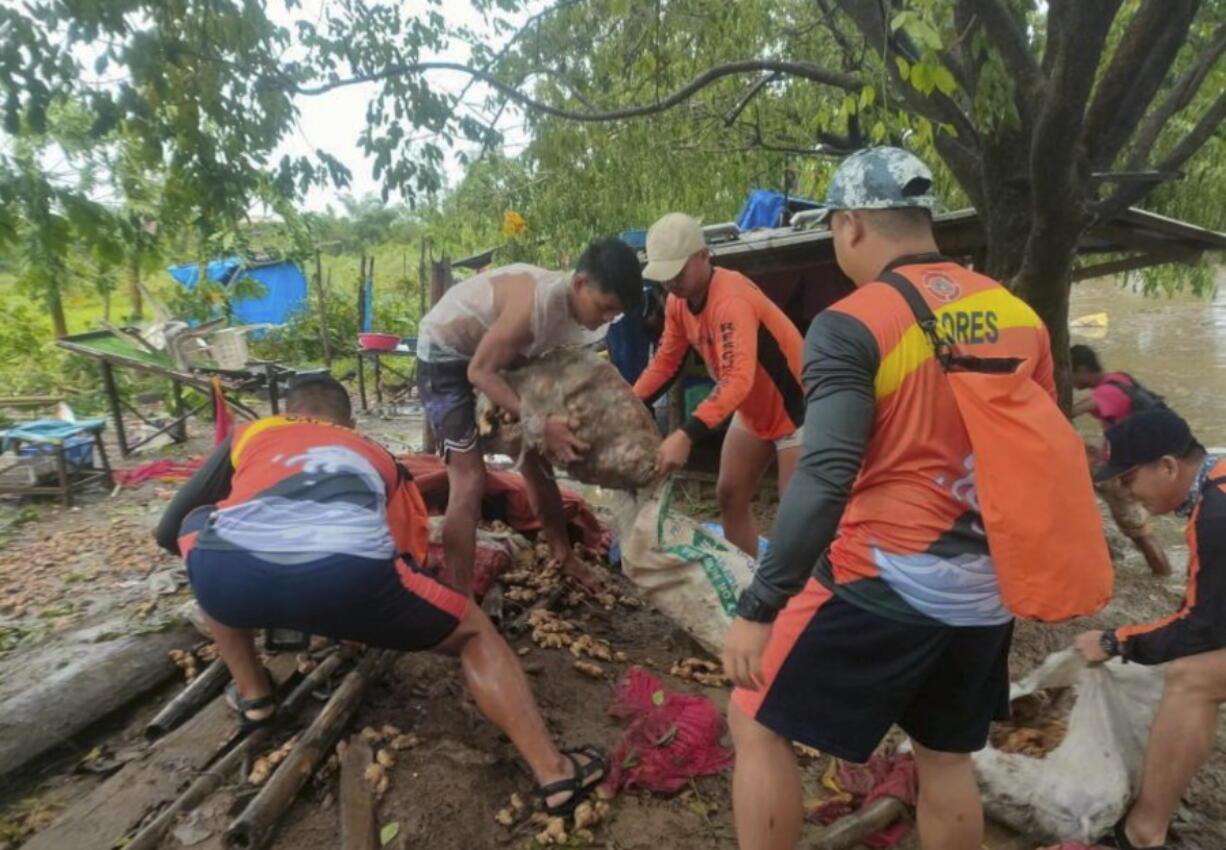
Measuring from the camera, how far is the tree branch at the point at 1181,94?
13.9 feet

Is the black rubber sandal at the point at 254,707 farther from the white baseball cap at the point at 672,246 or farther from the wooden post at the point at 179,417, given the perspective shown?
the wooden post at the point at 179,417

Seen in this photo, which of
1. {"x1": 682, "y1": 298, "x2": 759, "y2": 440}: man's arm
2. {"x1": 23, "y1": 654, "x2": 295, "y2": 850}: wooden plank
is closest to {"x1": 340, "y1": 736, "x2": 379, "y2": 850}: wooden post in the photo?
{"x1": 23, "y1": 654, "x2": 295, "y2": 850}: wooden plank

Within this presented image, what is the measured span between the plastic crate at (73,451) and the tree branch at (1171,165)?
27.1ft

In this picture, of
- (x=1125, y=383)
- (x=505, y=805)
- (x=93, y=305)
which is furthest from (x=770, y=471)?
(x=93, y=305)

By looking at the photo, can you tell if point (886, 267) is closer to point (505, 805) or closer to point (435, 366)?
point (505, 805)

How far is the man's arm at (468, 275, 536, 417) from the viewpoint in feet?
11.4

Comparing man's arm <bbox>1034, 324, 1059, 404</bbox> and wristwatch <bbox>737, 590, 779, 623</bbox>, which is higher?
man's arm <bbox>1034, 324, 1059, 404</bbox>

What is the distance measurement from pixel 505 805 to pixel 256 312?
1597 cm

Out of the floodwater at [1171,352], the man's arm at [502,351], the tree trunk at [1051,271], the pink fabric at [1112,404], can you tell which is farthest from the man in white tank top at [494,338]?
the floodwater at [1171,352]

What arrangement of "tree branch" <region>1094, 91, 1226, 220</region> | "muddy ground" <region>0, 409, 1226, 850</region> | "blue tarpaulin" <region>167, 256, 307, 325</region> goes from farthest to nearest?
"blue tarpaulin" <region>167, 256, 307, 325</region> → "tree branch" <region>1094, 91, 1226, 220</region> → "muddy ground" <region>0, 409, 1226, 850</region>

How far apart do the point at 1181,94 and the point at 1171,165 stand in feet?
1.51

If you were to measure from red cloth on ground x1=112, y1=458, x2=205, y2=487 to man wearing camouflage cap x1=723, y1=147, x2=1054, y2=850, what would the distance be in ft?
24.2

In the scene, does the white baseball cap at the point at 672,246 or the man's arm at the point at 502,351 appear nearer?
the man's arm at the point at 502,351

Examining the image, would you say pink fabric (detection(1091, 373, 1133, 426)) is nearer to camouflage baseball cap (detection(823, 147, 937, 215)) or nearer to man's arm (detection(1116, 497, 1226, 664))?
man's arm (detection(1116, 497, 1226, 664))
